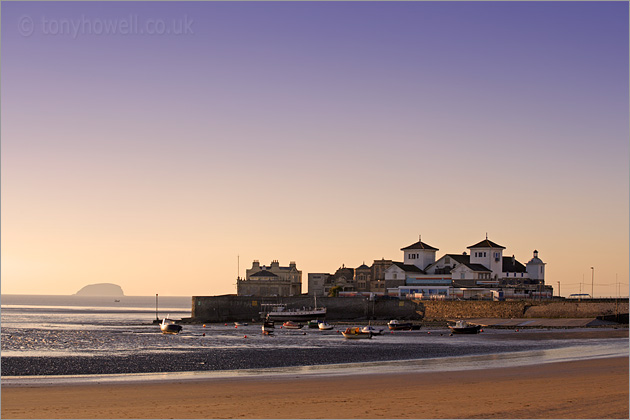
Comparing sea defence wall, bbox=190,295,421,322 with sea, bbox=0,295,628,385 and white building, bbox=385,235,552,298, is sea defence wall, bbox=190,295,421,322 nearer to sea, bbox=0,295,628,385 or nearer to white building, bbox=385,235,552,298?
white building, bbox=385,235,552,298

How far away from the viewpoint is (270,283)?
147250mm

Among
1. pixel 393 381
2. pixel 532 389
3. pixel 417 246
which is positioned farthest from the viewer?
pixel 417 246

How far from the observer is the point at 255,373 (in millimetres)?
37281

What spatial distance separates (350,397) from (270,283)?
121 meters

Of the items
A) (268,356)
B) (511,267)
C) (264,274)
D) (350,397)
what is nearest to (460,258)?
(511,267)

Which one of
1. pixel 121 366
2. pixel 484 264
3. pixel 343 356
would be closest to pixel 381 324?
pixel 484 264

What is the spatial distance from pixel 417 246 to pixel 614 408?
116 metres

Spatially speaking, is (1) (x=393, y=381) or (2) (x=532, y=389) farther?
(1) (x=393, y=381)

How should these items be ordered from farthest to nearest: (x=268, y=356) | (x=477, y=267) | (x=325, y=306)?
(x=477, y=267) < (x=325, y=306) < (x=268, y=356)

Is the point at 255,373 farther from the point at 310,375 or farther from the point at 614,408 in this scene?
the point at 614,408

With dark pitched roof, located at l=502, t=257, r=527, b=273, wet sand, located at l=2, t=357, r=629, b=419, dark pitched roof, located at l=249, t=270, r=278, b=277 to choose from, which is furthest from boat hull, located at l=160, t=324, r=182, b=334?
dark pitched roof, located at l=502, t=257, r=527, b=273

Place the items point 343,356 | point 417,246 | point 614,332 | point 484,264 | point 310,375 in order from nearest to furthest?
point 310,375 → point 343,356 → point 614,332 → point 484,264 → point 417,246

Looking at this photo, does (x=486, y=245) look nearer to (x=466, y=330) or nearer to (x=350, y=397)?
(x=466, y=330)

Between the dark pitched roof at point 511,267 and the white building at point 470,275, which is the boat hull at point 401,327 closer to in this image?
the white building at point 470,275
